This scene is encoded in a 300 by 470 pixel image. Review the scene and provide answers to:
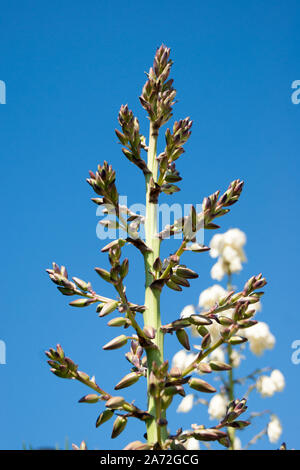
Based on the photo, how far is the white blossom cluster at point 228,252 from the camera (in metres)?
10.2

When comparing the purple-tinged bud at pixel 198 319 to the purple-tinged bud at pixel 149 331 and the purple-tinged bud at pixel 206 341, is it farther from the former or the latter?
the purple-tinged bud at pixel 149 331

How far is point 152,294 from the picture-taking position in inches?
109

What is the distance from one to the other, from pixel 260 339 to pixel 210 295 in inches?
47.3

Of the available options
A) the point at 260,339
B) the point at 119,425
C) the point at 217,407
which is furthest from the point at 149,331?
the point at 260,339

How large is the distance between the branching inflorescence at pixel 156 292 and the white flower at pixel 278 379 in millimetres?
7161

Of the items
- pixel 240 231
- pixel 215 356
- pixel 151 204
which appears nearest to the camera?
pixel 151 204

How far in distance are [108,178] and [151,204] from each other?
0.52 metres

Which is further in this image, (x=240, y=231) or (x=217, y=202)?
(x=240, y=231)

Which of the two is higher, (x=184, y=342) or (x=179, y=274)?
(x=179, y=274)

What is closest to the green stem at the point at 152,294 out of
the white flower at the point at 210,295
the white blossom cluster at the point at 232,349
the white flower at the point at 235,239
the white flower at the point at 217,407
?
the white blossom cluster at the point at 232,349

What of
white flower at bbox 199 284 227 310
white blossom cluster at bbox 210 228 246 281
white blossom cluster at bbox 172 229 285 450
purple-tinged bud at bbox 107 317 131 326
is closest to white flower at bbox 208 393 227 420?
white blossom cluster at bbox 172 229 285 450

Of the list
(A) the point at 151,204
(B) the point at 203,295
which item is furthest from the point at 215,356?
(A) the point at 151,204
